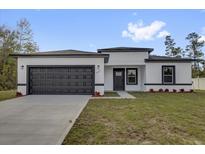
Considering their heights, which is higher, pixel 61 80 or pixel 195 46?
pixel 195 46

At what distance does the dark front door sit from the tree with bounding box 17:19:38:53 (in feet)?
53.4

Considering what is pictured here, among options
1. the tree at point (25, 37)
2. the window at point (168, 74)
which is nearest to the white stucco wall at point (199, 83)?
the window at point (168, 74)

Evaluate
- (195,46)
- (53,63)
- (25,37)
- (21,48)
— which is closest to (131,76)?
(53,63)

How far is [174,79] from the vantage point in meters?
23.4

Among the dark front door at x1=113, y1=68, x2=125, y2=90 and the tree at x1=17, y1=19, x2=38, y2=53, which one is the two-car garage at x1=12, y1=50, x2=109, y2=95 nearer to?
the dark front door at x1=113, y1=68, x2=125, y2=90

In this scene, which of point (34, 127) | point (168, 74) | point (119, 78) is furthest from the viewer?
point (119, 78)

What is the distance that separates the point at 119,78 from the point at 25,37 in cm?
1753

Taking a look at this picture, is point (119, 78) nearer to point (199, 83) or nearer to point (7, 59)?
point (199, 83)

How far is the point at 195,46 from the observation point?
133 feet

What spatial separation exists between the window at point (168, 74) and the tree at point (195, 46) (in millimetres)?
18365

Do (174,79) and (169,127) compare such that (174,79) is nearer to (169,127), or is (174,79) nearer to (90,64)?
(90,64)

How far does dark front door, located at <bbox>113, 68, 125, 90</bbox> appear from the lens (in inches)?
981
